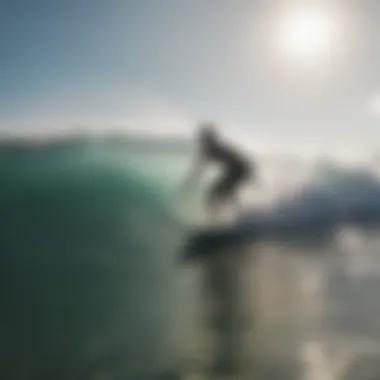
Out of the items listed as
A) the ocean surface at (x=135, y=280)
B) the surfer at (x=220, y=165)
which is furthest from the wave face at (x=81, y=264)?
the surfer at (x=220, y=165)

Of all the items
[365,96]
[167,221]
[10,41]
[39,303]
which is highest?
[10,41]

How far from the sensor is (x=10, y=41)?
4.72 feet

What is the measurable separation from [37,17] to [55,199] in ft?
1.34

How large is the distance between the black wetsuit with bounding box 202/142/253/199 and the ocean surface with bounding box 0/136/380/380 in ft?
0.14

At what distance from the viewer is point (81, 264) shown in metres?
1.38

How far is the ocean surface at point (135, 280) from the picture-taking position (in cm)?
134

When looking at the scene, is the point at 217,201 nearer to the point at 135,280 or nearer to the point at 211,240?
the point at 211,240

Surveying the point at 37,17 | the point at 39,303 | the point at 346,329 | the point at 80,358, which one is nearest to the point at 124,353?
the point at 80,358

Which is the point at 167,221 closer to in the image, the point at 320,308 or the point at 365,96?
the point at 320,308

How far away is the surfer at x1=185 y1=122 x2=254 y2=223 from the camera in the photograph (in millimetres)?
1406

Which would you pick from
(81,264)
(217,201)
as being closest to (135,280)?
(81,264)

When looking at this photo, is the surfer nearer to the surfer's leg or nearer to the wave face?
the surfer's leg

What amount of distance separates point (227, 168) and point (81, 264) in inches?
14.8

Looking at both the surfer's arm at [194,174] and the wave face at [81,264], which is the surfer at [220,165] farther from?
the wave face at [81,264]
